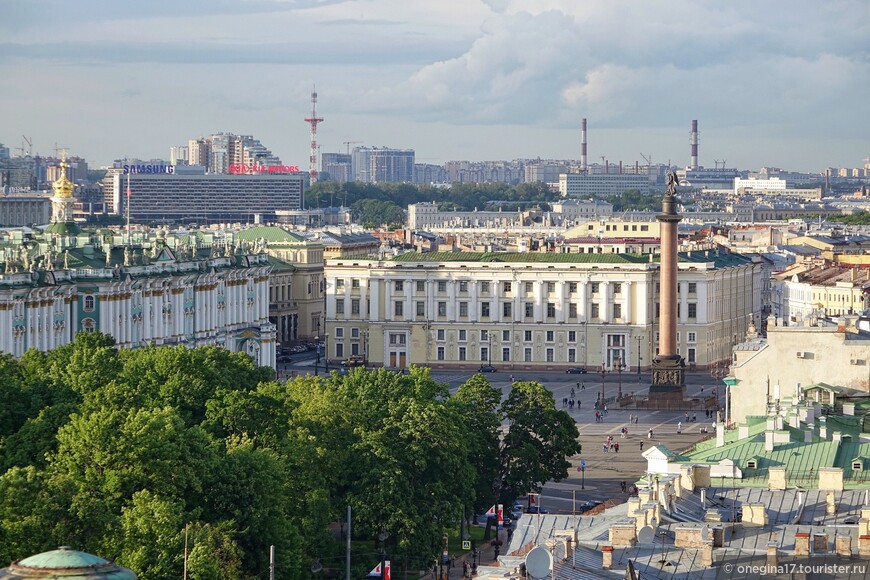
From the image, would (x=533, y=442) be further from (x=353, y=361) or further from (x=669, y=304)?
(x=353, y=361)

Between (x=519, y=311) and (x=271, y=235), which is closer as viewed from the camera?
(x=519, y=311)

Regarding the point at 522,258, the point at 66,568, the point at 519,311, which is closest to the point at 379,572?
the point at 66,568

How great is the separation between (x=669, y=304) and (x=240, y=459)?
69708mm

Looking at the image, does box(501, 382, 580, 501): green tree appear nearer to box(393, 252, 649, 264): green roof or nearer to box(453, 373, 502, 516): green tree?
box(453, 373, 502, 516): green tree

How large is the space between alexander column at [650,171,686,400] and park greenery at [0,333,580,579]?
39.6m

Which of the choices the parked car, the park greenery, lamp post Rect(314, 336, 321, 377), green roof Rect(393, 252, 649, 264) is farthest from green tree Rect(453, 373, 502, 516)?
green roof Rect(393, 252, 649, 264)

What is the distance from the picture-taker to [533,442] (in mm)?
77500

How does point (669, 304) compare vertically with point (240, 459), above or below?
below

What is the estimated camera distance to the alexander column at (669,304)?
12100 cm

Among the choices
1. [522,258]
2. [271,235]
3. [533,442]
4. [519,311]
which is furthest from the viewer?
[271,235]

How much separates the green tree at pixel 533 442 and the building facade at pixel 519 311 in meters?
60.5

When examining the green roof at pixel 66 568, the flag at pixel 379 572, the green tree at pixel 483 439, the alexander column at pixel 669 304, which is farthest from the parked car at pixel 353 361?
the green roof at pixel 66 568

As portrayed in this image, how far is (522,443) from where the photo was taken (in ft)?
252

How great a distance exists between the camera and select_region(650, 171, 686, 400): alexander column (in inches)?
4764
